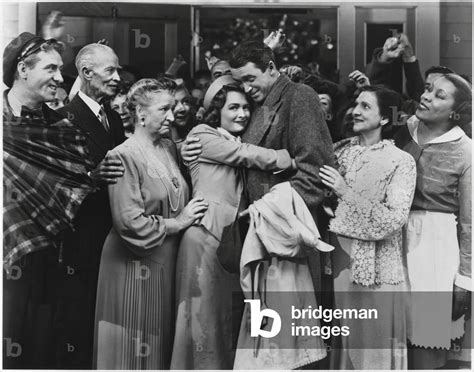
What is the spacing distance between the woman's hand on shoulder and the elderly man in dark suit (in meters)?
1.07

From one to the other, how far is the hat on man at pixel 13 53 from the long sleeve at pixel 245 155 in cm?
110

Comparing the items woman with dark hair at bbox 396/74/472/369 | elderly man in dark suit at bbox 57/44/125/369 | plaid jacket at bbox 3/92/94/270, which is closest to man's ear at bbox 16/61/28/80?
plaid jacket at bbox 3/92/94/270

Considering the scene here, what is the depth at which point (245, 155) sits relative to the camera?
4.90m

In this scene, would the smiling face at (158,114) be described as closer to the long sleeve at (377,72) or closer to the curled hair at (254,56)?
the curled hair at (254,56)

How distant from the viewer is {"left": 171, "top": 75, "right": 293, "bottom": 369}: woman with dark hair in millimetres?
4918

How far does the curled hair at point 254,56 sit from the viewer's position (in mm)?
4973

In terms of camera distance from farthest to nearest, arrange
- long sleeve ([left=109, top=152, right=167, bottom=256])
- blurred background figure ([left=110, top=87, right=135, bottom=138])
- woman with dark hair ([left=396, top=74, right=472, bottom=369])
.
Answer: woman with dark hair ([left=396, top=74, right=472, bottom=369]) < blurred background figure ([left=110, top=87, right=135, bottom=138]) < long sleeve ([left=109, top=152, right=167, bottom=256])

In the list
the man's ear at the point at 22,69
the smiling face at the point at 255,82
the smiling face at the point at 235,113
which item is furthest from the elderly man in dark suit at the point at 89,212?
the smiling face at the point at 255,82

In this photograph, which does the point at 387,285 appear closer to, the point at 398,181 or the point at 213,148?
the point at 398,181

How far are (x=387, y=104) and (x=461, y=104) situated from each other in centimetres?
42

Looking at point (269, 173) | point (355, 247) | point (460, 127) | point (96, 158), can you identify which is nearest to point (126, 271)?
point (96, 158)

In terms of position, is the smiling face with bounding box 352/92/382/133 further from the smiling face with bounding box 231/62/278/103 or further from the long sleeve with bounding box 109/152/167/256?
the long sleeve with bounding box 109/152/167/256

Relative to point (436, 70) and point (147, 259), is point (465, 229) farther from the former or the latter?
point (147, 259)

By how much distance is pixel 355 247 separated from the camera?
4980 millimetres
